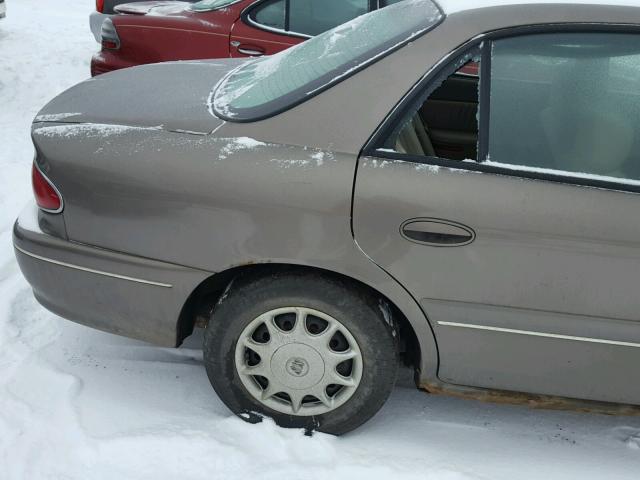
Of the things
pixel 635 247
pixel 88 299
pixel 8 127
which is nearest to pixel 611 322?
pixel 635 247

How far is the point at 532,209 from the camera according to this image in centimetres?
218

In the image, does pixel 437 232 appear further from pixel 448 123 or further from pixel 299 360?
pixel 448 123

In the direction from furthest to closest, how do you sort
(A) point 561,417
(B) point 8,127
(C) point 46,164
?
(B) point 8,127 → (A) point 561,417 → (C) point 46,164

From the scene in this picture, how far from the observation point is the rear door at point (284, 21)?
505 cm

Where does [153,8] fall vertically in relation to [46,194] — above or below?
above

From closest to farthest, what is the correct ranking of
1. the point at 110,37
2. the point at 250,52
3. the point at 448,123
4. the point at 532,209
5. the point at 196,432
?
1. the point at 532,209
2. the point at 196,432
3. the point at 448,123
4. the point at 250,52
5. the point at 110,37

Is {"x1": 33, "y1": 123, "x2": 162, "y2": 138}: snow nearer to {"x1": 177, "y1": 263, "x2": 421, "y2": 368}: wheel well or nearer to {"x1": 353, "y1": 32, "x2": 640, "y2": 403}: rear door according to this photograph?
{"x1": 177, "y1": 263, "x2": 421, "y2": 368}: wheel well

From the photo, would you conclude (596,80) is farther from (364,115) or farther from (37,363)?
(37,363)

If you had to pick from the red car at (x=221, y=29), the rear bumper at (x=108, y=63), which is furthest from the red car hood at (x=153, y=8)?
the rear bumper at (x=108, y=63)

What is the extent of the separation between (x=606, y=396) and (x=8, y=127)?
4988 mm

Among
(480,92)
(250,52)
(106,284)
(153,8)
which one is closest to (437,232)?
(480,92)

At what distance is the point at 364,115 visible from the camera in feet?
7.39

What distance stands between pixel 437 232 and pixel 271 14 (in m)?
3.39

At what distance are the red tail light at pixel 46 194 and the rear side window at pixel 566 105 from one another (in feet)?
4.86
